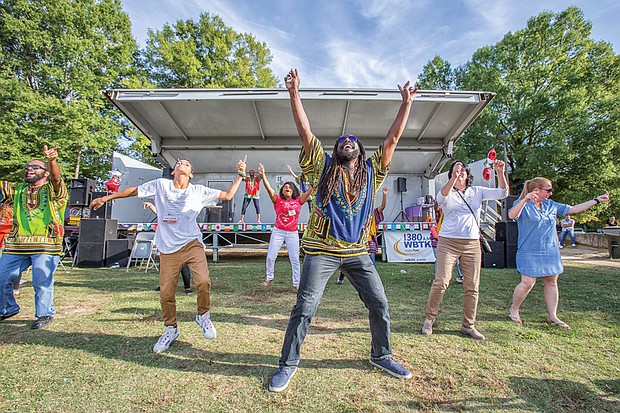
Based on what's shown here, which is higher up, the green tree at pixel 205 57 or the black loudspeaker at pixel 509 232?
the green tree at pixel 205 57

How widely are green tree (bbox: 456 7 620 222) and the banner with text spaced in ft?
51.4

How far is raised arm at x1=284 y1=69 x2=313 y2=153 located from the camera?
2426 millimetres

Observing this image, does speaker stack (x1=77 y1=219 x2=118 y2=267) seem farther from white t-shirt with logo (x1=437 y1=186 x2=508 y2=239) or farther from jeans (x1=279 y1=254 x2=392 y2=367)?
white t-shirt with logo (x1=437 y1=186 x2=508 y2=239)

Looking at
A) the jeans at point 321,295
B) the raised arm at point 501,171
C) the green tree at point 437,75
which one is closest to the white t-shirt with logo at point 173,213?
the jeans at point 321,295

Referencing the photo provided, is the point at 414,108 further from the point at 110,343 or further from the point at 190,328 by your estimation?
the point at 110,343

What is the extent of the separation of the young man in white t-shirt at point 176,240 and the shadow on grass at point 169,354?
7.7 inches

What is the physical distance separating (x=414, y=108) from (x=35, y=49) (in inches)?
864

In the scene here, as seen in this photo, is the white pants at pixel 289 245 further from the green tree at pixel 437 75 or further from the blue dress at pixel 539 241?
the green tree at pixel 437 75

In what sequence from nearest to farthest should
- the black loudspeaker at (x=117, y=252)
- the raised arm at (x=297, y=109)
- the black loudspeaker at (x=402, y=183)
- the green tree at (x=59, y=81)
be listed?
1. the raised arm at (x=297, y=109)
2. the black loudspeaker at (x=117, y=252)
3. the black loudspeaker at (x=402, y=183)
4. the green tree at (x=59, y=81)

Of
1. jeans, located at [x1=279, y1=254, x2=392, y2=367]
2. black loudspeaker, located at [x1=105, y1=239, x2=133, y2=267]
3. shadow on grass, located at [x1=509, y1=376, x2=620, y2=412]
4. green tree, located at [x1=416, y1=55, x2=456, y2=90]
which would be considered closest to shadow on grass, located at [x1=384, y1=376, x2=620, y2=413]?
shadow on grass, located at [x1=509, y1=376, x2=620, y2=412]

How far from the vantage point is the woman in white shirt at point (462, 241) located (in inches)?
137

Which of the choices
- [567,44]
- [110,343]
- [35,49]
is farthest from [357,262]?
[567,44]

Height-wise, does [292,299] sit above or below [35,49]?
below

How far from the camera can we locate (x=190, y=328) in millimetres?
3674
